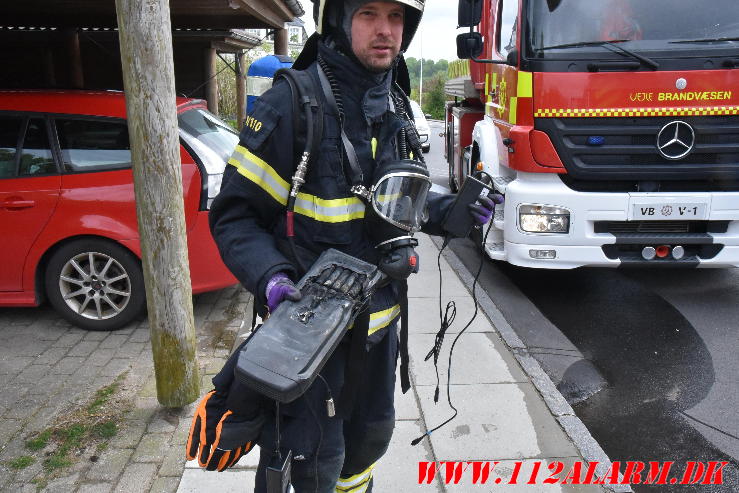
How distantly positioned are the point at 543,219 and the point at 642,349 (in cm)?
119

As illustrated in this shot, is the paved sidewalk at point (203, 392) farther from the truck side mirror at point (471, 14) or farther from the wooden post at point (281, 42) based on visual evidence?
the wooden post at point (281, 42)

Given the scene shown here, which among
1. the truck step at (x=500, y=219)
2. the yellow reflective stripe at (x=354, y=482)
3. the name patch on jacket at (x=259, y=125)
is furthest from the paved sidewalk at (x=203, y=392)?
the name patch on jacket at (x=259, y=125)

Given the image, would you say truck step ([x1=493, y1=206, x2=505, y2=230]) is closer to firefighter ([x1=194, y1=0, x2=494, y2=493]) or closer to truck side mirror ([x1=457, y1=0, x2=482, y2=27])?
truck side mirror ([x1=457, y1=0, x2=482, y2=27])

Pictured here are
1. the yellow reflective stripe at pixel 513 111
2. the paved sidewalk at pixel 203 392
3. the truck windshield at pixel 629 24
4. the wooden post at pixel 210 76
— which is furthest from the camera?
the wooden post at pixel 210 76

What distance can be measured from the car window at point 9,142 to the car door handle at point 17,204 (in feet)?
0.74

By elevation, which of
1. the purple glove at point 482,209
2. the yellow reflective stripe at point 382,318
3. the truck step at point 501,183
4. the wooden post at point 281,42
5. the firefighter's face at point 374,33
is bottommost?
the truck step at point 501,183

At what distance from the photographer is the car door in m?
4.47

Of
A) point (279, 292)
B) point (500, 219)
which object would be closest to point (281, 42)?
point (500, 219)

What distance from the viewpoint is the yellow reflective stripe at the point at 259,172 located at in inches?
70.8

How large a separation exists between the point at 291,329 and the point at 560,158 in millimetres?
3658

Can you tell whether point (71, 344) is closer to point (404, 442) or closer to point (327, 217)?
point (404, 442)

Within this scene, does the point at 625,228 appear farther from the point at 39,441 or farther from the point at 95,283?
the point at 39,441

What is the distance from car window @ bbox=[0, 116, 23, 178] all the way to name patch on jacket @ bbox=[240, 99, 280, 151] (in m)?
3.52

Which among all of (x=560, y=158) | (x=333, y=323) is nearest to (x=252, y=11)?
(x=560, y=158)
